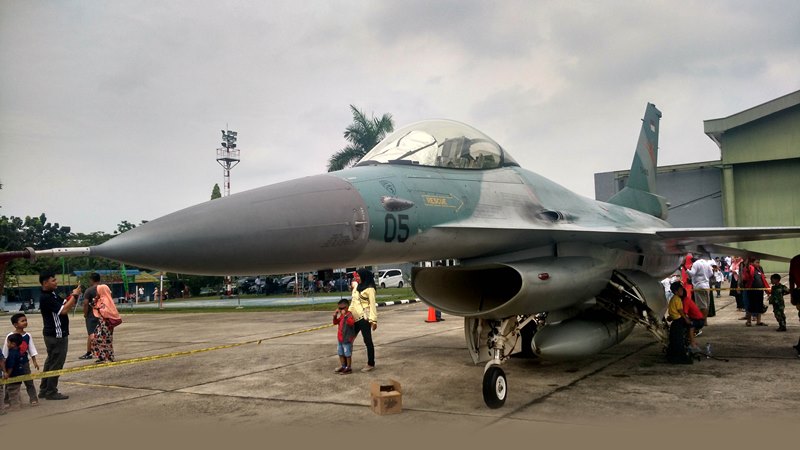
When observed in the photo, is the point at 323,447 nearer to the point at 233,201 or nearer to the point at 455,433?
the point at 455,433

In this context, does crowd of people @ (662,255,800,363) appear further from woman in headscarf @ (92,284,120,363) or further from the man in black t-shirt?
woman in headscarf @ (92,284,120,363)

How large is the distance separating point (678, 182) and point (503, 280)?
2960 cm

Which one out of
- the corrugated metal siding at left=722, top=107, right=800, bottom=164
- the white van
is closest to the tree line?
the white van

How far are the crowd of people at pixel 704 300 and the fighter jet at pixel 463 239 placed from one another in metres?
0.24

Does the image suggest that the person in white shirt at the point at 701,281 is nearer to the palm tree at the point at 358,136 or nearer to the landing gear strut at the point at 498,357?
the landing gear strut at the point at 498,357

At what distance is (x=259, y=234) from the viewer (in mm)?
3967

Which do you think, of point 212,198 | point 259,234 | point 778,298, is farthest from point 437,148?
point 212,198

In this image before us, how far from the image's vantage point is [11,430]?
5.26 m

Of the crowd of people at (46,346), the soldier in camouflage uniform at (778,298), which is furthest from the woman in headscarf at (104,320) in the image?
the soldier in camouflage uniform at (778,298)

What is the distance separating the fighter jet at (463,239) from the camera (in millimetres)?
3924

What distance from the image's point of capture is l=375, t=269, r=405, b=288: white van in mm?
35781

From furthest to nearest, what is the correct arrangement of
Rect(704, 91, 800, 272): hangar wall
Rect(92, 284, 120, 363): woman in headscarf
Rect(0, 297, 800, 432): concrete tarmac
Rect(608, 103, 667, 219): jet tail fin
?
Rect(704, 91, 800, 272): hangar wall < Rect(608, 103, 667, 219): jet tail fin < Rect(92, 284, 120, 363): woman in headscarf < Rect(0, 297, 800, 432): concrete tarmac

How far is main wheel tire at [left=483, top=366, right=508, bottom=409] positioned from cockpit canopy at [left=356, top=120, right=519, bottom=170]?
7.08 feet

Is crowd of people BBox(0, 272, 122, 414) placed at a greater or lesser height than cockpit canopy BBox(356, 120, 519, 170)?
lesser
